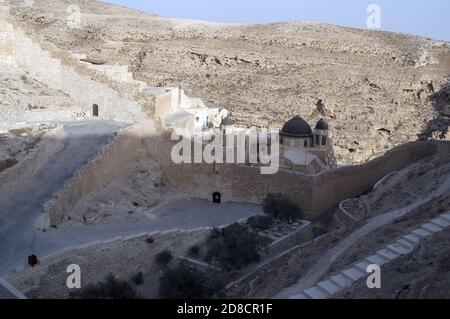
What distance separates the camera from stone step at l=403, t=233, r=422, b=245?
977cm

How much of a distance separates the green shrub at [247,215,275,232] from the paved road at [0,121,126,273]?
4.19m

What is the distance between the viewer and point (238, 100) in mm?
28219

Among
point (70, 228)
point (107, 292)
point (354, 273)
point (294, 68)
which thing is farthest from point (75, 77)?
point (294, 68)

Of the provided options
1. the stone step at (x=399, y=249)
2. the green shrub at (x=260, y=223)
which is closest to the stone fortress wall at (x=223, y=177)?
the green shrub at (x=260, y=223)

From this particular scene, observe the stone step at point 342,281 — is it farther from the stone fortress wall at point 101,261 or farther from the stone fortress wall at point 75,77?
the stone fortress wall at point 75,77

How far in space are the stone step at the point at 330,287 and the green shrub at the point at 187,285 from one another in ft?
8.83

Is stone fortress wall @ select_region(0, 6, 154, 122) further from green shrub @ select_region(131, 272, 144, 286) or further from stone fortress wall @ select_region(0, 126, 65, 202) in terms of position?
green shrub @ select_region(131, 272, 144, 286)

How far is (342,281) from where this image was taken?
8734mm

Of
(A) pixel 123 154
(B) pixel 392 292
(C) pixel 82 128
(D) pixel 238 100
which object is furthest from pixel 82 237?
(D) pixel 238 100

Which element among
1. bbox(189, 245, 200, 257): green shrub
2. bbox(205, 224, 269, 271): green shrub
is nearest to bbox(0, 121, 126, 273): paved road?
bbox(189, 245, 200, 257): green shrub

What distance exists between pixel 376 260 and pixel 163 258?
5004 millimetres

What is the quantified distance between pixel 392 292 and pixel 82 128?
409 inches

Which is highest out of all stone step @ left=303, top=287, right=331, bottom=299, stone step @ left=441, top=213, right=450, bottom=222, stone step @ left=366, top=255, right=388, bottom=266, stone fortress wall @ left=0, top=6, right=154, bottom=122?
stone fortress wall @ left=0, top=6, right=154, bottom=122

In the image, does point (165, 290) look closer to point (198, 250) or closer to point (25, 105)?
point (198, 250)
